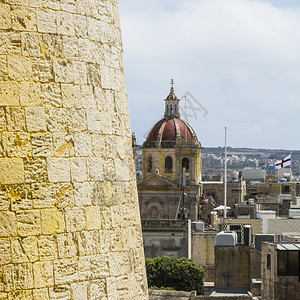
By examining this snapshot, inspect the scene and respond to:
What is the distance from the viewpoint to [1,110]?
584 centimetres

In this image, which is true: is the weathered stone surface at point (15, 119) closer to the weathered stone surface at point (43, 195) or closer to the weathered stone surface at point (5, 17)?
the weathered stone surface at point (43, 195)

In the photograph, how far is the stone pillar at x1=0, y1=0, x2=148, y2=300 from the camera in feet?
19.1

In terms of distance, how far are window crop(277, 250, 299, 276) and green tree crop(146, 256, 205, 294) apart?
606 inches

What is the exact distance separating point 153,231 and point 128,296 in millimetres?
38990

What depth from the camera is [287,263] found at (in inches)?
981

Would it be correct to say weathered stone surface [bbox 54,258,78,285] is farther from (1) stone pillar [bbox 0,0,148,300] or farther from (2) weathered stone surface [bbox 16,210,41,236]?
(2) weathered stone surface [bbox 16,210,41,236]

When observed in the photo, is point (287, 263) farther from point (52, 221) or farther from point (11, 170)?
point (11, 170)

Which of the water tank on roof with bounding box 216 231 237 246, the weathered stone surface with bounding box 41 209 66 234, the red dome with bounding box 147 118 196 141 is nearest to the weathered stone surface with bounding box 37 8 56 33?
the weathered stone surface with bounding box 41 209 66 234

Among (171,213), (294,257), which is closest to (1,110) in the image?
(294,257)

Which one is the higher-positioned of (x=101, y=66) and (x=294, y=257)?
(x=101, y=66)

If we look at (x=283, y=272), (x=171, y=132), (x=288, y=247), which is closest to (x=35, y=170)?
(x=283, y=272)

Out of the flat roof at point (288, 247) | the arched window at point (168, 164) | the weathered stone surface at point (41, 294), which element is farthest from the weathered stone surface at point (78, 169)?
the arched window at point (168, 164)

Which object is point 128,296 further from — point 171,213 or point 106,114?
point 171,213

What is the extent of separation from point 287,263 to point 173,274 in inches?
670
